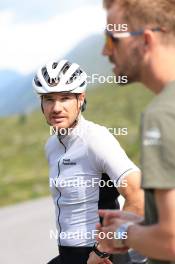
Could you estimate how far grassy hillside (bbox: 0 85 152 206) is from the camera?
18016 mm

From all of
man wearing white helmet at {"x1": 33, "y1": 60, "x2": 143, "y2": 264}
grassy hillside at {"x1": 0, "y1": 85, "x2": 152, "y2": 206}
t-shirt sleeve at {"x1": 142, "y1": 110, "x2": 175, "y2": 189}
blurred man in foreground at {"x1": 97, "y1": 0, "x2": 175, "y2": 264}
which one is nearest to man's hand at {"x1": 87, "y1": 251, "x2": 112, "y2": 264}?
man wearing white helmet at {"x1": 33, "y1": 60, "x2": 143, "y2": 264}

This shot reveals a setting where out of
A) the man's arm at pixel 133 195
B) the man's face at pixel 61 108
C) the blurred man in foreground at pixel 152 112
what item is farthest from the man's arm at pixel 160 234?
the man's face at pixel 61 108

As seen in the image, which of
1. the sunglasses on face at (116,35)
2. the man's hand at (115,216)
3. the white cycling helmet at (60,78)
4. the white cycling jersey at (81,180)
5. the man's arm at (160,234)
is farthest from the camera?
the white cycling helmet at (60,78)

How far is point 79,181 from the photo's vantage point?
4.02 m

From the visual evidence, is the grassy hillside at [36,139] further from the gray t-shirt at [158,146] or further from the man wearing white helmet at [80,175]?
the gray t-shirt at [158,146]

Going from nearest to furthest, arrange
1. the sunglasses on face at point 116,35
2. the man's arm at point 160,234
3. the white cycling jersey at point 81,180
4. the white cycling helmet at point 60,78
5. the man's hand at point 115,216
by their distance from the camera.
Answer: the man's arm at point 160,234 < the sunglasses on face at point 116,35 < the man's hand at point 115,216 < the white cycling jersey at point 81,180 < the white cycling helmet at point 60,78

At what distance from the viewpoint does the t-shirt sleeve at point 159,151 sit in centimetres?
222

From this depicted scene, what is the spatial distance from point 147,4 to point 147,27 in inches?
3.4

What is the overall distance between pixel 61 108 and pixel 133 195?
843 millimetres

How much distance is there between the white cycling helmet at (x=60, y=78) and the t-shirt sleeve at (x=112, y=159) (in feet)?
2.13

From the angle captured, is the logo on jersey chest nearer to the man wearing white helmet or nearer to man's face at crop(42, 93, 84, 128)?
the man wearing white helmet

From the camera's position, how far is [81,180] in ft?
13.2

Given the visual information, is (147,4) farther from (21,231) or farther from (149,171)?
(21,231)

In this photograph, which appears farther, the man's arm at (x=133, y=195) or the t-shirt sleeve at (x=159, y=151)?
the man's arm at (x=133, y=195)
